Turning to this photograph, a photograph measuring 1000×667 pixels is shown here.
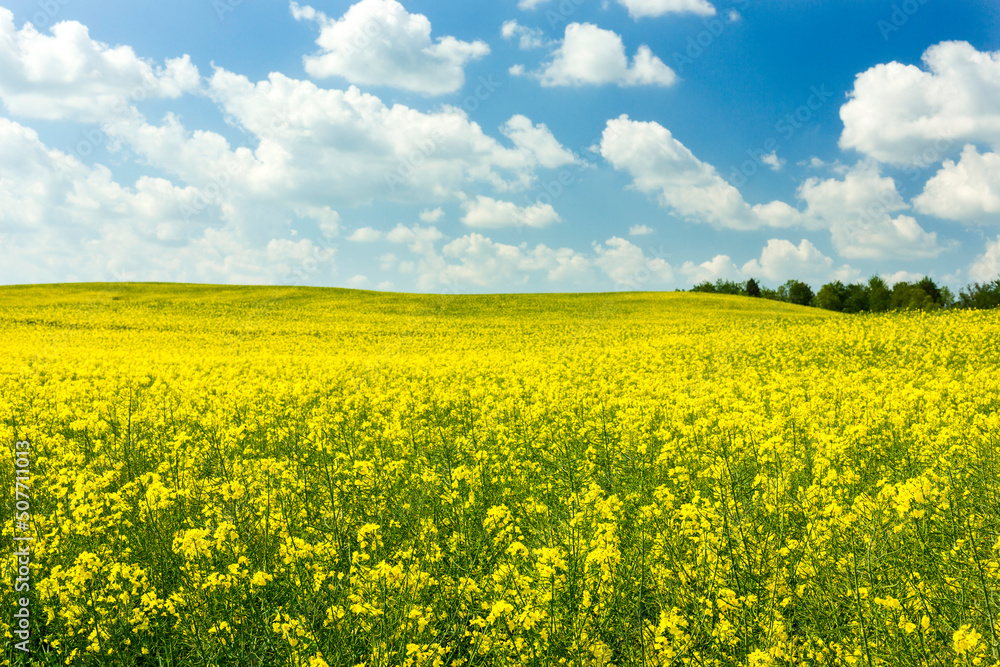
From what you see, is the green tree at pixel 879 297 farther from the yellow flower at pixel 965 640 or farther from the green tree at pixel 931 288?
the yellow flower at pixel 965 640

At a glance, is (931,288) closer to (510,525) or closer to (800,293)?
(800,293)

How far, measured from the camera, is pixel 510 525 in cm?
445

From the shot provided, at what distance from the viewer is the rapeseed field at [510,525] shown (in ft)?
10.4

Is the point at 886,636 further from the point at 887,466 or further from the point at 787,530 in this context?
the point at 887,466

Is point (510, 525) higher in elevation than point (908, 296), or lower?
lower

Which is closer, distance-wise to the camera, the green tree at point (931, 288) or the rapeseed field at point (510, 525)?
the rapeseed field at point (510, 525)

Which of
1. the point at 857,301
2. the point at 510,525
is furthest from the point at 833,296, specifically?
the point at 510,525

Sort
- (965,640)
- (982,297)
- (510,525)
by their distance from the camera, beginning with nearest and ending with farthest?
1. (965,640)
2. (510,525)
3. (982,297)

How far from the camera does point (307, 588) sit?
143 inches

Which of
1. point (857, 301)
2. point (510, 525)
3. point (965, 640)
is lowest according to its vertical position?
point (510, 525)

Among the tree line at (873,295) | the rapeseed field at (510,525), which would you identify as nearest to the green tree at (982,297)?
the tree line at (873,295)

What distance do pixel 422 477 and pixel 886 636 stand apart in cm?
383

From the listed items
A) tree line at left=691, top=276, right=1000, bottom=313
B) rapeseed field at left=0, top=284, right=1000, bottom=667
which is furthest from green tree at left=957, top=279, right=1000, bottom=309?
rapeseed field at left=0, top=284, right=1000, bottom=667

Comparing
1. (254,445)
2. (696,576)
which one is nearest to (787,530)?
(696,576)
